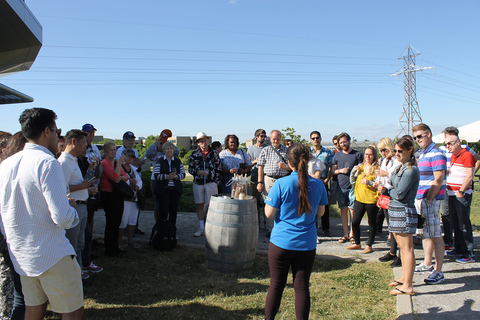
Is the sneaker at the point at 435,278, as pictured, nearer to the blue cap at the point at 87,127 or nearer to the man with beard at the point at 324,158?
the man with beard at the point at 324,158

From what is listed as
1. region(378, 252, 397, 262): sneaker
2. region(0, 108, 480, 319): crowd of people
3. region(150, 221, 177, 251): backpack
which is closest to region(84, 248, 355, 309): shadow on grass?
Result: region(150, 221, 177, 251): backpack

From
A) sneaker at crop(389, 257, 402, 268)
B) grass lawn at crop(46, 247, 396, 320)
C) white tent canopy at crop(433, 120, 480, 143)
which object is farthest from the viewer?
white tent canopy at crop(433, 120, 480, 143)

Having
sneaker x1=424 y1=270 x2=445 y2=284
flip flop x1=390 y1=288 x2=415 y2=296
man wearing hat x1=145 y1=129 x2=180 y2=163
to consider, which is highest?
man wearing hat x1=145 y1=129 x2=180 y2=163

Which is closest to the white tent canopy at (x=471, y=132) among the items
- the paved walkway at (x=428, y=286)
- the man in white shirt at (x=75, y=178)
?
the paved walkway at (x=428, y=286)

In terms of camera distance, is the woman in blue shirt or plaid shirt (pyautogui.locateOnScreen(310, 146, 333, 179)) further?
plaid shirt (pyautogui.locateOnScreen(310, 146, 333, 179))

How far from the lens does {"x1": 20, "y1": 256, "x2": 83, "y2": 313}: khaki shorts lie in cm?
249

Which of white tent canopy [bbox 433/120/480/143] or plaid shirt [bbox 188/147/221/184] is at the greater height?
white tent canopy [bbox 433/120/480/143]

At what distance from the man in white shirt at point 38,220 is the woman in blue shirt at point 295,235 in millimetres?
1704

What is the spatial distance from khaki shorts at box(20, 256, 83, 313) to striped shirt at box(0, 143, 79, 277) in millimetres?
67

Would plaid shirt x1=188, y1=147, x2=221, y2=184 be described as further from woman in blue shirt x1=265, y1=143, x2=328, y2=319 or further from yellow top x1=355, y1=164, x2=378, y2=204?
woman in blue shirt x1=265, y1=143, x2=328, y2=319

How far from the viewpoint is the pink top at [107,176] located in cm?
548

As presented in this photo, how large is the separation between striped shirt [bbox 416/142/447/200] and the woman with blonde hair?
115 cm

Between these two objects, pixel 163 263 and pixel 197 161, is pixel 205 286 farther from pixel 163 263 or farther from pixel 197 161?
pixel 197 161

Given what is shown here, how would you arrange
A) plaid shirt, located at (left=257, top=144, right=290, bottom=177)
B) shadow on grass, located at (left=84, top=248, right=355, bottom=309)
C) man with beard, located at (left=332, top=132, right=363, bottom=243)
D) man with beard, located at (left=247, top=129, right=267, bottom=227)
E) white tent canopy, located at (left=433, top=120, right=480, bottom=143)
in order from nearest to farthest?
1. shadow on grass, located at (left=84, top=248, right=355, bottom=309)
2. plaid shirt, located at (left=257, top=144, right=290, bottom=177)
3. man with beard, located at (left=332, top=132, right=363, bottom=243)
4. man with beard, located at (left=247, top=129, right=267, bottom=227)
5. white tent canopy, located at (left=433, top=120, right=480, bottom=143)
